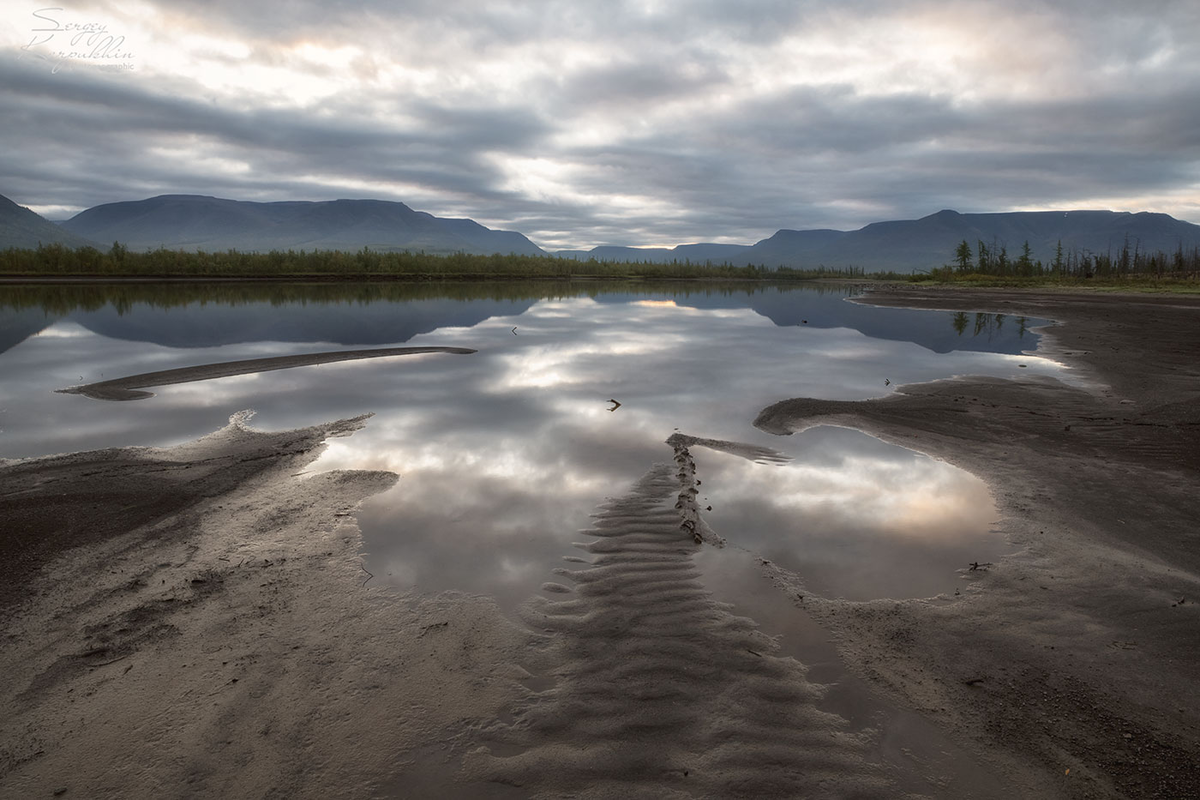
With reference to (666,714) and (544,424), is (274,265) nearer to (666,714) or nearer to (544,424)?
(544,424)

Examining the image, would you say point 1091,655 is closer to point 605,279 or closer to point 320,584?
point 320,584

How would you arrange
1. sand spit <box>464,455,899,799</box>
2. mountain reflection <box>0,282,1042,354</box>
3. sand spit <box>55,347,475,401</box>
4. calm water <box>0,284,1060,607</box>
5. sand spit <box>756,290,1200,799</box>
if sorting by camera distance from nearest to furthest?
sand spit <box>464,455,899,799</box>
sand spit <box>756,290,1200,799</box>
calm water <box>0,284,1060,607</box>
sand spit <box>55,347,475,401</box>
mountain reflection <box>0,282,1042,354</box>

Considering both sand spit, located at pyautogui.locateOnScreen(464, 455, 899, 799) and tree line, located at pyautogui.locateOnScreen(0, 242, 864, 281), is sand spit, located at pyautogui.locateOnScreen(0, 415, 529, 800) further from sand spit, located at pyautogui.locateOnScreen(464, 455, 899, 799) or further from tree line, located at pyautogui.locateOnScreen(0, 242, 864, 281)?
tree line, located at pyautogui.locateOnScreen(0, 242, 864, 281)

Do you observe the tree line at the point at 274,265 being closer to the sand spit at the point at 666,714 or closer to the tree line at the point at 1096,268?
the tree line at the point at 1096,268

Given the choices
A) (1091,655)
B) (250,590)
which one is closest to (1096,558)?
(1091,655)

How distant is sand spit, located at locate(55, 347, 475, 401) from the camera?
13836 millimetres

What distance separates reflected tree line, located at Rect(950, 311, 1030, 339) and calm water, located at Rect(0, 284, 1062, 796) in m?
3.54

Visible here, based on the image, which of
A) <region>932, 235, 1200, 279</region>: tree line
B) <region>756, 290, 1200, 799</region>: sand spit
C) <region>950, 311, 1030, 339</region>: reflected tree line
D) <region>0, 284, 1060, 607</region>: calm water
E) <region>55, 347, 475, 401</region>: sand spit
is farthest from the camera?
<region>932, 235, 1200, 279</region>: tree line

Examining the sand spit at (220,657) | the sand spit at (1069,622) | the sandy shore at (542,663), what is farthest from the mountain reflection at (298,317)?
the sandy shore at (542,663)

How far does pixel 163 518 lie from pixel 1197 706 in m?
9.86

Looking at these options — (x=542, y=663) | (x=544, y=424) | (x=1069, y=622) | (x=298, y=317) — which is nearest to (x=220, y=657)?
(x=542, y=663)

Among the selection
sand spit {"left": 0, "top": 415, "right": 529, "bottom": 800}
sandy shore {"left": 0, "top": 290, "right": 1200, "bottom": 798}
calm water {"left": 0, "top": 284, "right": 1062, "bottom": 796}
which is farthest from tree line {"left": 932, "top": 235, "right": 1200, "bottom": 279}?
sand spit {"left": 0, "top": 415, "right": 529, "bottom": 800}

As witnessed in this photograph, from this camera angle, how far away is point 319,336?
83.4ft

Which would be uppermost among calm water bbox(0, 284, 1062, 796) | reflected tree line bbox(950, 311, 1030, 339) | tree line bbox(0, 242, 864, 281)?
tree line bbox(0, 242, 864, 281)
